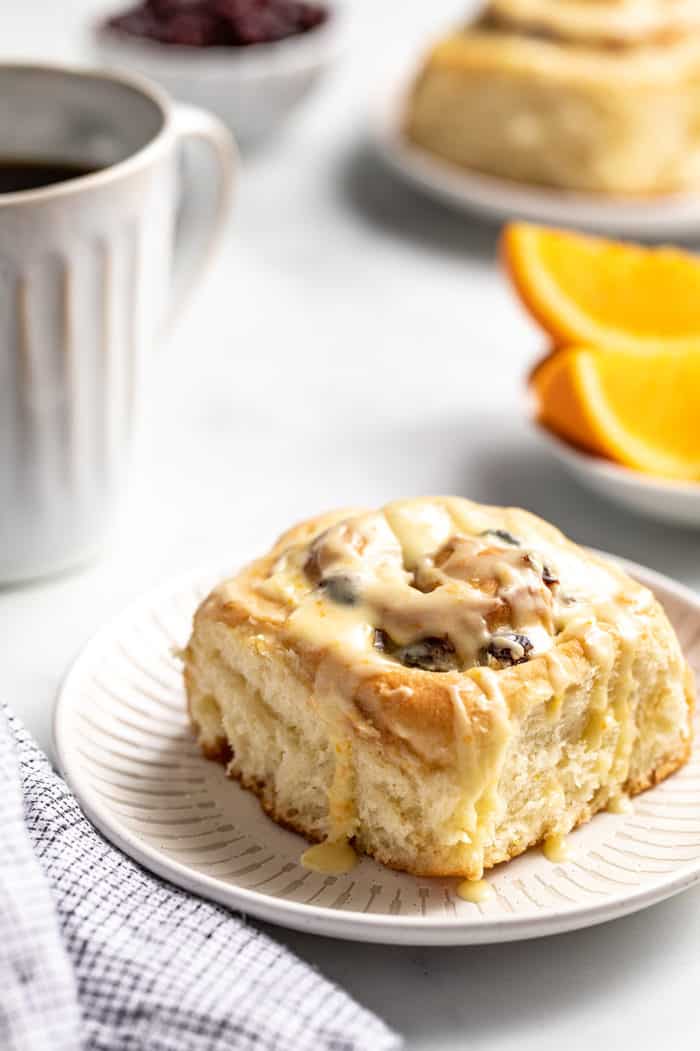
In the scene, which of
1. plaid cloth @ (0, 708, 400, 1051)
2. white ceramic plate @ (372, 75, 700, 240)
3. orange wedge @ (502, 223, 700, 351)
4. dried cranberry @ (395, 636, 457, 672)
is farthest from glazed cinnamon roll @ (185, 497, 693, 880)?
white ceramic plate @ (372, 75, 700, 240)

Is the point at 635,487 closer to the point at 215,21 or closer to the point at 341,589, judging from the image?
the point at 341,589

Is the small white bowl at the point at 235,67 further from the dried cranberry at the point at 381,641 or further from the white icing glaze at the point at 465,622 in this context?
the dried cranberry at the point at 381,641

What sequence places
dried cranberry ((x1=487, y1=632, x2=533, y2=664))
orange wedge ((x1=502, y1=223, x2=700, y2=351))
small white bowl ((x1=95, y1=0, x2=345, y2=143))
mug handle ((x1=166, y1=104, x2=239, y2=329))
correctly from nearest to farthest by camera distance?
dried cranberry ((x1=487, y1=632, x2=533, y2=664)) → mug handle ((x1=166, y1=104, x2=239, y2=329)) → orange wedge ((x1=502, y1=223, x2=700, y2=351)) → small white bowl ((x1=95, y1=0, x2=345, y2=143))

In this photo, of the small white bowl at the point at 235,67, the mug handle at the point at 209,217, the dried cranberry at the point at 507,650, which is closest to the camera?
the dried cranberry at the point at 507,650

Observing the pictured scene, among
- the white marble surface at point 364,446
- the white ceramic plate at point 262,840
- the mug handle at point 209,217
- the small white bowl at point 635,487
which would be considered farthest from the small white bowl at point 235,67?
the white ceramic plate at point 262,840

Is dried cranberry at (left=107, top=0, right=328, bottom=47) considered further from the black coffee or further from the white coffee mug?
the black coffee

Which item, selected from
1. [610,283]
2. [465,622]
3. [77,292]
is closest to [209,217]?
[77,292]
